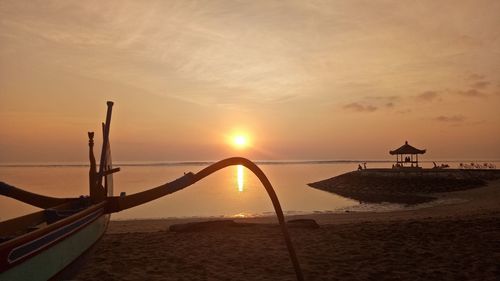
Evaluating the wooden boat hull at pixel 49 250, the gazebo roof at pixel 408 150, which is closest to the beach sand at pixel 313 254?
the wooden boat hull at pixel 49 250

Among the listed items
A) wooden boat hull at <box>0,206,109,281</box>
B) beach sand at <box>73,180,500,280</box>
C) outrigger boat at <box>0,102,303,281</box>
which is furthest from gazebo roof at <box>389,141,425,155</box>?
wooden boat hull at <box>0,206,109,281</box>

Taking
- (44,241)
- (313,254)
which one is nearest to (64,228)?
(44,241)

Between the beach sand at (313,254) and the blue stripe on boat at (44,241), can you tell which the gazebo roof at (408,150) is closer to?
the beach sand at (313,254)

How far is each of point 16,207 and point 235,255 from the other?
94.8 ft

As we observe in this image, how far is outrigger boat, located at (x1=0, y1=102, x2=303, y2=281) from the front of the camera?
→ 427 cm

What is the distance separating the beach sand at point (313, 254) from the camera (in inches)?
306

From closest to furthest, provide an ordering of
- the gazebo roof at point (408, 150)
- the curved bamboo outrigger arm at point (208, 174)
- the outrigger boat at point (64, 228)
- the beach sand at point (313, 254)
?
the outrigger boat at point (64, 228), the curved bamboo outrigger arm at point (208, 174), the beach sand at point (313, 254), the gazebo roof at point (408, 150)

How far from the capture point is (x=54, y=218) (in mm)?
7957

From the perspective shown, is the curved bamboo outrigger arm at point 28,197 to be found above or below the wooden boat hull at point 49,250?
above

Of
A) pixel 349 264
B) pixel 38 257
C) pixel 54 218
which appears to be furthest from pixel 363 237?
pixel 38 257

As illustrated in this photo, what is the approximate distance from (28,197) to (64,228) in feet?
13.5

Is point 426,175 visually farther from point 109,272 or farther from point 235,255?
point 109,272

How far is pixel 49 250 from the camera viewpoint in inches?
201

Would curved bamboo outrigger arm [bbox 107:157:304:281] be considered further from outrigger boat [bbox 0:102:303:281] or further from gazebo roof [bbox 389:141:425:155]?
gazebo roof [bbox 389:141:425:155]
